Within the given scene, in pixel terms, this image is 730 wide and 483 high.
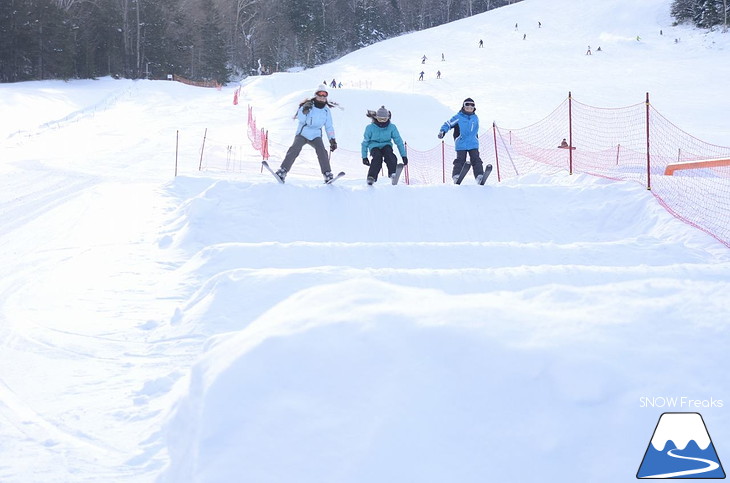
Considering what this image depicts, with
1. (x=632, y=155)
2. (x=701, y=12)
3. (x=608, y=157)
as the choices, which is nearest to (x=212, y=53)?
(x=701, y=12)

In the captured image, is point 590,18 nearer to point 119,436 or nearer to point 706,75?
point 706,75

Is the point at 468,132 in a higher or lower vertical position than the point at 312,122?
lower

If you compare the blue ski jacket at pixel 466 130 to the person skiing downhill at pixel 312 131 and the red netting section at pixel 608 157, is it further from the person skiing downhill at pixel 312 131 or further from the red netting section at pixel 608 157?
the person skiing downhill at pixel 312 131

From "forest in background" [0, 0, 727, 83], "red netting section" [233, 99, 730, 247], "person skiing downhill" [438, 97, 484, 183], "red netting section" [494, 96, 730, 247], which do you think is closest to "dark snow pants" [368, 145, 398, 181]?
"person skiing downhill" [438, 97, 484, 183]

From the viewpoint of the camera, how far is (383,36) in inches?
2970

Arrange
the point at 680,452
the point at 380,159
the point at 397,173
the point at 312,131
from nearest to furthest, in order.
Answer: the point at 680,452 < the point at 312,131 < the point at 397,173 < the point at 380,159

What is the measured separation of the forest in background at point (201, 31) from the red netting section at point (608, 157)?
27.4 metres

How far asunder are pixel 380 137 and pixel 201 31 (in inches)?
2231

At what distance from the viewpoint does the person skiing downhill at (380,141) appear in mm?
9789

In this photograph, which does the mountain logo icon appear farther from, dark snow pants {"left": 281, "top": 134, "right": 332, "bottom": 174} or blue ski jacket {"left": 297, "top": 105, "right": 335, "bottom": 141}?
blue ski jacket {"left": 297, "top": 105, "right": 335, "bottom": 141}

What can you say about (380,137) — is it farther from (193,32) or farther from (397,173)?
(193,32)

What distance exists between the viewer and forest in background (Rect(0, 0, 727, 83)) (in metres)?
43.3

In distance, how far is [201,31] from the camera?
198 feet

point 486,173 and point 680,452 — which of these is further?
point 486,173
